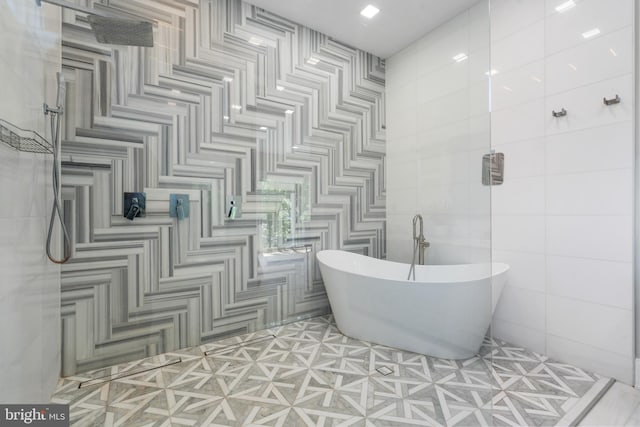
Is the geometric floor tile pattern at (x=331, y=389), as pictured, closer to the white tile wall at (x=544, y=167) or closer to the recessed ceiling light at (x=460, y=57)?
the white tile wall at (x=544, y=167)

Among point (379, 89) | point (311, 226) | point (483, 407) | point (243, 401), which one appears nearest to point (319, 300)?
point (311, 226)

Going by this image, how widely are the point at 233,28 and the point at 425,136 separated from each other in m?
1.91

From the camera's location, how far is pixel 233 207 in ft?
8.23

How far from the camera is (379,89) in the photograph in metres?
3.22

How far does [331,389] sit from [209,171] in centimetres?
180

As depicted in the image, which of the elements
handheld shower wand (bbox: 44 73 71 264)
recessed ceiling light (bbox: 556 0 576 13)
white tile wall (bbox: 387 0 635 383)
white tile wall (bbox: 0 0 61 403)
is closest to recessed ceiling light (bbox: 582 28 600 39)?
white tile wall (bbox: 387 0 635 383)

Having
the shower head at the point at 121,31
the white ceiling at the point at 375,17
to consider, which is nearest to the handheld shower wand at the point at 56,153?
the shower head at the point at 121,31

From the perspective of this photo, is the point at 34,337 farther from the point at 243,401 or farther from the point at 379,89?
the point at 379,89

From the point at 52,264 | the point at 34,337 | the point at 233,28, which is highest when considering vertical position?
the point at 233,28

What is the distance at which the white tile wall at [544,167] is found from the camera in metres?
1.92

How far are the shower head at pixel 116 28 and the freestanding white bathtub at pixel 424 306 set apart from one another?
209 cm

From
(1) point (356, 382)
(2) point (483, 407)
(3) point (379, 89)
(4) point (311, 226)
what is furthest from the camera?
(3) point (379, 89)

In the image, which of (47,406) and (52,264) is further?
(52,264)

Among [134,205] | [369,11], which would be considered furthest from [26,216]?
[369,11]
